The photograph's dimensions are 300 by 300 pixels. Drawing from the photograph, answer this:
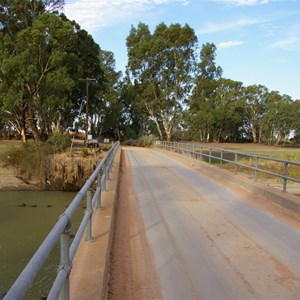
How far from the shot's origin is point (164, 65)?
6316 centimetres

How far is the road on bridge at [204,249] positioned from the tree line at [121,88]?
3086 centimetres

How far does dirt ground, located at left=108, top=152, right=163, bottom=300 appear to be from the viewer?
4.80 metres

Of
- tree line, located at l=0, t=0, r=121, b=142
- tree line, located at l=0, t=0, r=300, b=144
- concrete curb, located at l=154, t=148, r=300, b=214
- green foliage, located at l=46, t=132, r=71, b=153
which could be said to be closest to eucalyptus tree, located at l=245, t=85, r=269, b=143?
tree line, located at l=0, t=0, r=300, b=144

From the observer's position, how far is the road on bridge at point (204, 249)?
4.89m

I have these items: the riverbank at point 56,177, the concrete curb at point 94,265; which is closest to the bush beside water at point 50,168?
the riverbank at point 56,177

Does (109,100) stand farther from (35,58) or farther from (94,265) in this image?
(94,265)

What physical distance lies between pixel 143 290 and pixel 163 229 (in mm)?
2973

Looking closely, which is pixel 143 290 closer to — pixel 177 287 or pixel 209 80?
pixel 177 287

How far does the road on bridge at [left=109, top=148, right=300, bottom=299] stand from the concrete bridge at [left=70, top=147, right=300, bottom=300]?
12 millimetres

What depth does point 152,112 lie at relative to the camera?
218 ft

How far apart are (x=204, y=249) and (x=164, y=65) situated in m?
58.6

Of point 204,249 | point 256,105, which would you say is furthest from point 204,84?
point 204,249

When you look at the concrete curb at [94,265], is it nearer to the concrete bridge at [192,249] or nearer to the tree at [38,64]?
the concrete bridge at [192,249]

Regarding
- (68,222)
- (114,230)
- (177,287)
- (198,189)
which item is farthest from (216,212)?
(68,222)
